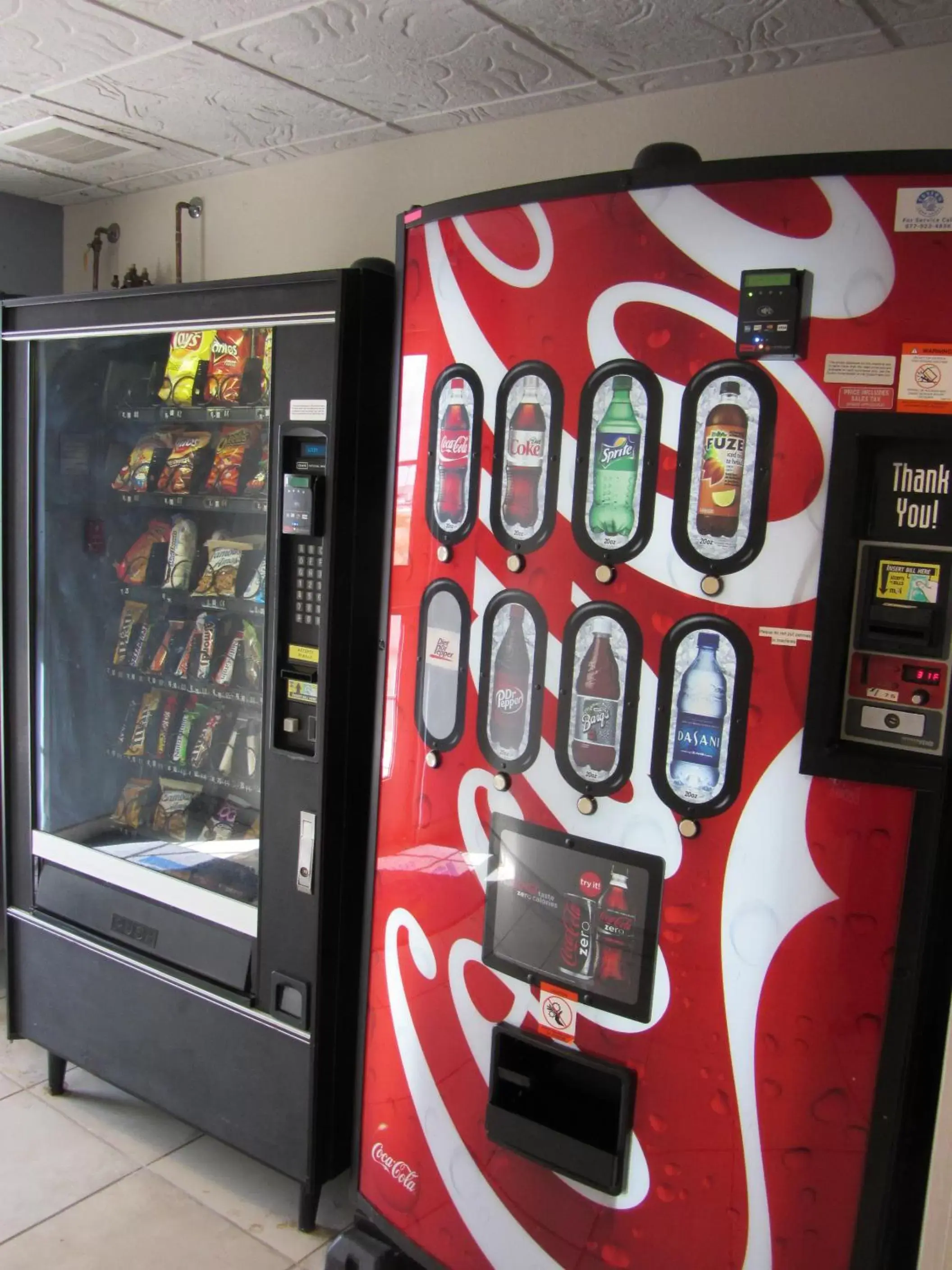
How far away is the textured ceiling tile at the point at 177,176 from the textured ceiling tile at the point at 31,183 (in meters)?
0.13

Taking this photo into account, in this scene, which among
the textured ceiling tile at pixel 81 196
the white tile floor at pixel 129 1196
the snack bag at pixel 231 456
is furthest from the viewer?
the textured ceiling tile at pixel 81 196

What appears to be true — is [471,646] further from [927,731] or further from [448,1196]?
[448,1196]

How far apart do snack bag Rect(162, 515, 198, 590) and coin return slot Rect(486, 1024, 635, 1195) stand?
1273mm

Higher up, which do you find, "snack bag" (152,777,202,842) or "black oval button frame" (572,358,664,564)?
"black oval button frame" (572,358,664,564)

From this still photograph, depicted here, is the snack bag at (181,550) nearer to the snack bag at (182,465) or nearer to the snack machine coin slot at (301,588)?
the snack bag at (182,465)

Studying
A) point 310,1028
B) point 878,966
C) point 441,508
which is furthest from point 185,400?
point 878,966

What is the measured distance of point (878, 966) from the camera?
133cm

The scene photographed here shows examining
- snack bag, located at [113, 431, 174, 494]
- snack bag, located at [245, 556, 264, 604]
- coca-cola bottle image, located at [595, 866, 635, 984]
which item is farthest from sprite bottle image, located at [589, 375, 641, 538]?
snack bag, located at [113, 431, 174, 494]

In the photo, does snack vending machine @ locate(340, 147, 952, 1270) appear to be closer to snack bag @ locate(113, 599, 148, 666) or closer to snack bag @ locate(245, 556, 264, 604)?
snack bag @ locate(245, 556, 264, 604)

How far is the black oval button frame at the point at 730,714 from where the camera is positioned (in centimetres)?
138

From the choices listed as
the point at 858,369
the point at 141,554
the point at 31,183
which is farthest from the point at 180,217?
the point at 858,369

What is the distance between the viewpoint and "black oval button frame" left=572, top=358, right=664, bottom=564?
1414 mm

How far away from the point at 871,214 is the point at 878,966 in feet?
3.16

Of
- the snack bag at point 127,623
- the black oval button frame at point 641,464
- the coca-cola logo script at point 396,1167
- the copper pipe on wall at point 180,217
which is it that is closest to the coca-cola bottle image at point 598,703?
the black oval button frame at point 641,464
